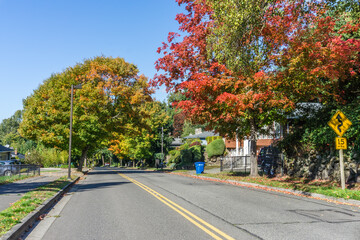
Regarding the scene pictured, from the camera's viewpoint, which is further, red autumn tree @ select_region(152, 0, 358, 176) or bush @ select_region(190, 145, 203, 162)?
bush @ select_region(190, 145, 203, 162)

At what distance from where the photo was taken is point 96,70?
31.0 m

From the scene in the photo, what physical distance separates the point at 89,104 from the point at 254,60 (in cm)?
1777

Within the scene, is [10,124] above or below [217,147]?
above

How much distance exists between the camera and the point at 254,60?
53.4ft

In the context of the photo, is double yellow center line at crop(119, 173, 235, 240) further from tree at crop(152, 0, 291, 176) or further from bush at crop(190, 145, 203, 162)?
bush at crop(190, 145, 203, 162)

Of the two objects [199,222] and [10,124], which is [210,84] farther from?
[10,124]

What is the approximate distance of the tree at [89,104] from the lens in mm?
29641

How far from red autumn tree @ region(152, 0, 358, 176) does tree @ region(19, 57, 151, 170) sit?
1195 cm

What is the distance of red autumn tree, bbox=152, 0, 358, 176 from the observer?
14.2 meters

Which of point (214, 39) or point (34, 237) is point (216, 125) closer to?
point (214, 39)

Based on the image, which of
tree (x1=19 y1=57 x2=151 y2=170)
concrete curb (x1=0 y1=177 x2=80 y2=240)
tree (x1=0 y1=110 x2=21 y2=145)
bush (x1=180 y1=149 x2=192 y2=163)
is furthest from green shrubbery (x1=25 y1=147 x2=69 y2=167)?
tree (x1=0 y1=110 x2=21 y2=145)

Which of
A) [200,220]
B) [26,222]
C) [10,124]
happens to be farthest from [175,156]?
[10,124]

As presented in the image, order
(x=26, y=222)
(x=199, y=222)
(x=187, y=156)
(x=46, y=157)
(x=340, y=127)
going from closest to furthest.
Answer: (x=26, y=222), (x=199, y=222), (x=340, y=127), (x=187, y=156), (x=46, y=157)

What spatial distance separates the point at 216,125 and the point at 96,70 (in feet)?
50.5
